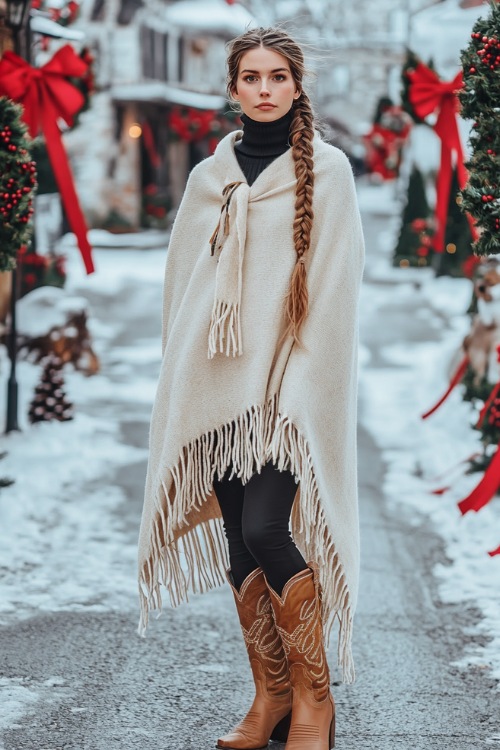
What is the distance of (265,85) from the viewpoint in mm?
3150

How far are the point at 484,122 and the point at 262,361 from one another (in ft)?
5.39

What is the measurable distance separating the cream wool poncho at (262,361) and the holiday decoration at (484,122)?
3.43 feet

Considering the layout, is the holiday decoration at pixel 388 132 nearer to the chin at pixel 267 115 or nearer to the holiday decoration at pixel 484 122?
the holiday decoration at pixel 484 122

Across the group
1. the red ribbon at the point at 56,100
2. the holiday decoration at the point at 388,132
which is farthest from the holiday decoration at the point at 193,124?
the red ribbon at the point at 56,100

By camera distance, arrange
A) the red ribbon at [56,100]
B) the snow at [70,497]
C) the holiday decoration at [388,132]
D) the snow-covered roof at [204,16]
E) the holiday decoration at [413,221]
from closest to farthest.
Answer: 1. the snow at [70,497]
2. the red ribbon at [56,100]
3. the holiday decoration at [413,221]
4. the holiday decoration at [388,132]
5. the snow-covered roof at [204,16]

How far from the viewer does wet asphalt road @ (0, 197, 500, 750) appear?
348cm

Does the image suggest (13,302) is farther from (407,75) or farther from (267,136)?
(407,75)

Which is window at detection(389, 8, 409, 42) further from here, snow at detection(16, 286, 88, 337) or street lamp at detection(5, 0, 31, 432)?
street lamp at detection(5, 0, 31, 432)

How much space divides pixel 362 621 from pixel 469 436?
337 cm

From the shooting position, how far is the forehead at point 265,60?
10.3 feet

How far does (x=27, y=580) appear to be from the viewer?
16.4 feet

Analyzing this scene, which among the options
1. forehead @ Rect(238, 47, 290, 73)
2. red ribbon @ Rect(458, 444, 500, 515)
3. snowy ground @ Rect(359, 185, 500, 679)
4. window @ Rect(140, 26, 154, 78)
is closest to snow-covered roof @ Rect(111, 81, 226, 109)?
window @ Rect(140, 26, 154, 78)

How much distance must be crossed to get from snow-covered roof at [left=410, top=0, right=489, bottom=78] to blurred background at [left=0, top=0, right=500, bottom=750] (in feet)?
0.08

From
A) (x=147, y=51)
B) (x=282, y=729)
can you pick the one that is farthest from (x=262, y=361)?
(x=147, y=51)
